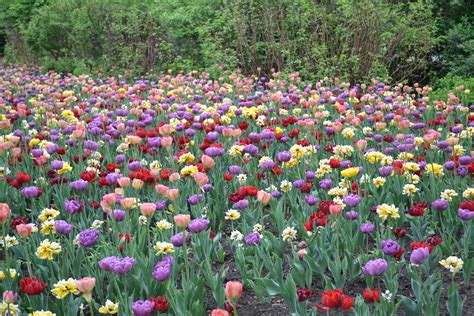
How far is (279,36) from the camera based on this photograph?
371 inches

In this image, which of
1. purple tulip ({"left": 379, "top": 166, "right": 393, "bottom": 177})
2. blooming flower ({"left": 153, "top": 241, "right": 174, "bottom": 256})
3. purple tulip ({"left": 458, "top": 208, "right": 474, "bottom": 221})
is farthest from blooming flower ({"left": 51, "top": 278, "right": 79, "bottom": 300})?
purple tulip ({"left": 379, "top": 166, "right": 393, "bottom": 177})

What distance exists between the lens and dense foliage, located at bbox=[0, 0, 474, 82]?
8.47 metres

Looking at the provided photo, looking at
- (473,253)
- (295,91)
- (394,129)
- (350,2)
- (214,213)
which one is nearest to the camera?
Answer: (473,253)

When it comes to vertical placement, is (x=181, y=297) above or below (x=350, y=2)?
below

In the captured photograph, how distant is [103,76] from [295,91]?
18.0 ft

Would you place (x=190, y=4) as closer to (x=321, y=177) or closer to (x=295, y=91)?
(x=295, y=91)

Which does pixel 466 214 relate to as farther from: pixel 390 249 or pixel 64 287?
pixel 64 287

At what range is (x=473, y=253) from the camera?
288 centimetres

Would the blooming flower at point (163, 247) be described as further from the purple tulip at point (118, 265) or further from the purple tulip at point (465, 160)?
the purple tulip at point (465, 160)

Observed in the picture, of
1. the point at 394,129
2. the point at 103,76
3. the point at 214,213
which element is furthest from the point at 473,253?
the point at 103,76

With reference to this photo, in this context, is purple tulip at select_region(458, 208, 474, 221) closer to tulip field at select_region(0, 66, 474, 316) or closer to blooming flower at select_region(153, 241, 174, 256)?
tulip field at select_region(0, 66, 474, 316)

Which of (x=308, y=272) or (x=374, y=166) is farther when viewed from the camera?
(x=374, y=166)

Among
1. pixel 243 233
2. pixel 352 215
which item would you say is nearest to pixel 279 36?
pixel 243 233

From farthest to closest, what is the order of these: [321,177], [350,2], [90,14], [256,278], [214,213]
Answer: [90,14]
[350,2]
[321,177]
[214,213]
[256,278]
